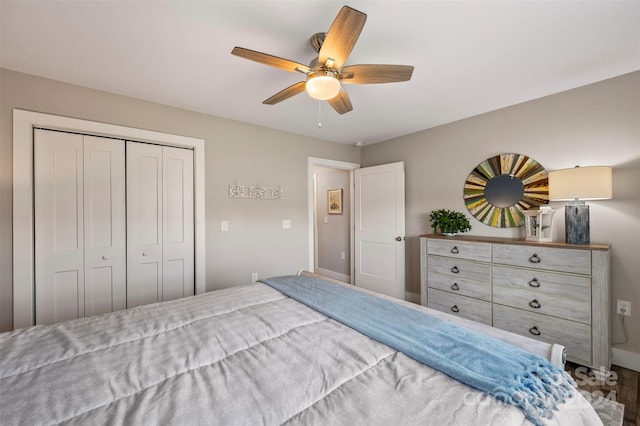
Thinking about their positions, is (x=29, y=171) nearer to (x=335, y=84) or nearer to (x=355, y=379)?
(x=335, y=84)

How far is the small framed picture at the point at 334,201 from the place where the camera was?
4.93 metres

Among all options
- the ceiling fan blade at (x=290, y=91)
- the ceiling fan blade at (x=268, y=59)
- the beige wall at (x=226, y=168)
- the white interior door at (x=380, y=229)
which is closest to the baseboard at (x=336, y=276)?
the white interior door at (x=380, y=229)

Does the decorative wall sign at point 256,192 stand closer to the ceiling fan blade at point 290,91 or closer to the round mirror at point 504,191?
the ceiling fan blade at point 290,91

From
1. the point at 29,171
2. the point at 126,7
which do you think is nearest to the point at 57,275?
the point at 29,171

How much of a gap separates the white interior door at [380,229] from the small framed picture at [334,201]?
0.74 meters

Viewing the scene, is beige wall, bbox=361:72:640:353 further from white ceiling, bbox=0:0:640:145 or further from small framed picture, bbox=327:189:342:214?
small framed picture, bbox=327:189:342:214

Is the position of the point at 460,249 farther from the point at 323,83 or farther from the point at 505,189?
the point at 323,83

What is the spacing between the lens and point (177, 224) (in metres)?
2.82

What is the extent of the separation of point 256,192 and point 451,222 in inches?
92.9

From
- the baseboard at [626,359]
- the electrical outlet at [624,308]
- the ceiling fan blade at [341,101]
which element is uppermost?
the ceiling fan blade at [341,101]

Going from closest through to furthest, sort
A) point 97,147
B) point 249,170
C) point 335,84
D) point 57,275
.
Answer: point 335,84, point 57,275, point 97,147, point 249,170

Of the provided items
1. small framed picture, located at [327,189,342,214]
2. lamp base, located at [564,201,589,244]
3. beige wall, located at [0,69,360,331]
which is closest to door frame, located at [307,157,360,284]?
beige wall, located at [0,69,360,331]

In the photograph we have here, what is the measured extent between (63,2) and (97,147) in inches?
51.3

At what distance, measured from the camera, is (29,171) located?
2.11m
